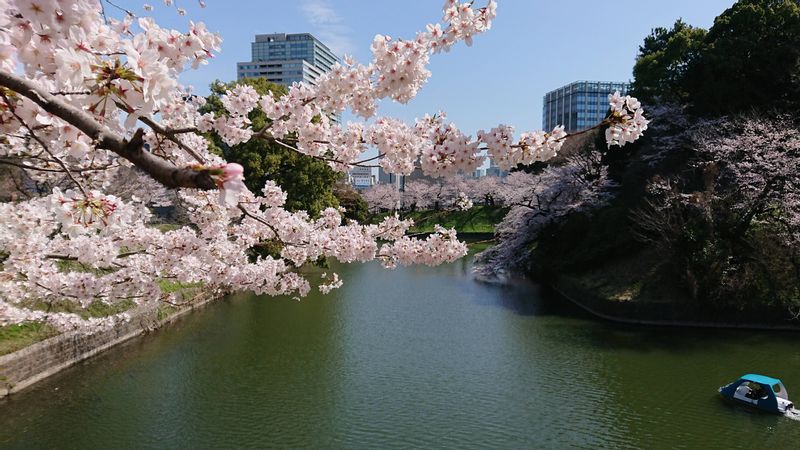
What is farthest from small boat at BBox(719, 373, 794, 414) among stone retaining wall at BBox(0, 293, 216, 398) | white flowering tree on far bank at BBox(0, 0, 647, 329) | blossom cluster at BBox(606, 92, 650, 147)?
stone retaining wall at BBox(0, 293, 216, 398)

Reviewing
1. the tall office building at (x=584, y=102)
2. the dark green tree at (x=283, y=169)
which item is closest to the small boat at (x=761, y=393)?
the dark green tree at (x=283, y=169)

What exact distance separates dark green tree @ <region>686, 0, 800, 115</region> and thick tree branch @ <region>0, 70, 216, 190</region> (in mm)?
18225

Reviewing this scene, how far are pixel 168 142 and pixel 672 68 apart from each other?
22259mm

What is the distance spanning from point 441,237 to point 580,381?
5464 millimetres

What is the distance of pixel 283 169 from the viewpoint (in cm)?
1966

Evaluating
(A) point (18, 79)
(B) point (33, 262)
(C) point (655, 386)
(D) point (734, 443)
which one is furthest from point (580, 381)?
(A) point (18, 79)

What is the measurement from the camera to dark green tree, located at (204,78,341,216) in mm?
18406

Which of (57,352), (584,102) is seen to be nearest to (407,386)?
(57,352)

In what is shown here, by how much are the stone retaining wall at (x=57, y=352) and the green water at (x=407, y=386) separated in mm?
252

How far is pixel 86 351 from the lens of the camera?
36.5ft

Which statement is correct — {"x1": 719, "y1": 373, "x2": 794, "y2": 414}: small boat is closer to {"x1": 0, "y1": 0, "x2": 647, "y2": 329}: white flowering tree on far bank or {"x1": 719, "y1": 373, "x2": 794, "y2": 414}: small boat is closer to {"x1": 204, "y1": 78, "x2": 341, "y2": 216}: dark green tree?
{"x1": 0, "y1": 0, "x2": 647, "y2": 329}: white flowering tree on far bank

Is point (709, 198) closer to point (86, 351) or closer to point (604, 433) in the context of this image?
point (604, 433)

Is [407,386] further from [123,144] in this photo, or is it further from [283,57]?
[283,57]

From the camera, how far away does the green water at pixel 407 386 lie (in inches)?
308
